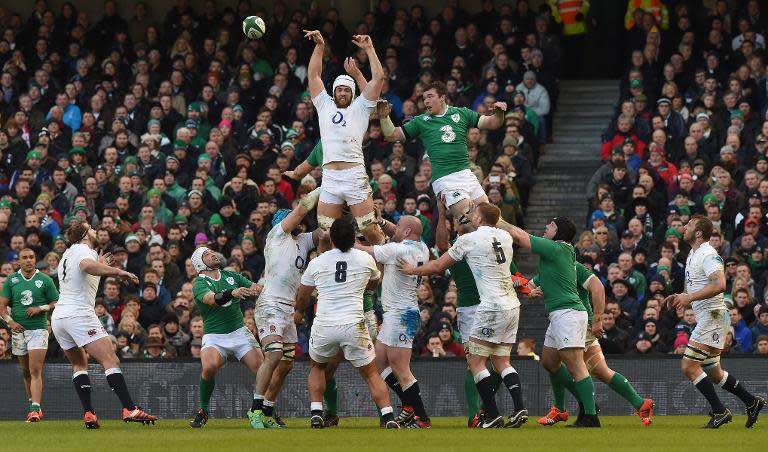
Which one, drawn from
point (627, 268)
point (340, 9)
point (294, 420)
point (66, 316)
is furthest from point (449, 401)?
point (340, 9)

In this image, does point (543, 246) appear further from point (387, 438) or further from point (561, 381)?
point (387, 438)

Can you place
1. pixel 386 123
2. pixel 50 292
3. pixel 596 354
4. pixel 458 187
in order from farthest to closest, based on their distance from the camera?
pixel 50 292
pixel 458 187
pixel 386 123
pixel 596 354

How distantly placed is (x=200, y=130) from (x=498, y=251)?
45.3ft

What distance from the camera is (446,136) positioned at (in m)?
21.1

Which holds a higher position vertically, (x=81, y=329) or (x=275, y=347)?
(x=81, y=329)

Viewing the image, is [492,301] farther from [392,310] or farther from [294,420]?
[294,420]

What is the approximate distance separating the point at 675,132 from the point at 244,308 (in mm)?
7836

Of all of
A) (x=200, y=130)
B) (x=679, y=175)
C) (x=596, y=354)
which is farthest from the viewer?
(x=200, y=130)

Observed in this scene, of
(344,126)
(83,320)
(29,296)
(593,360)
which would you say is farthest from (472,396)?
(29,296)

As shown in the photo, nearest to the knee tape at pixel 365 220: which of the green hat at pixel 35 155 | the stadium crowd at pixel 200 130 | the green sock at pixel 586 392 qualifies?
the green sock at pixel 586 392

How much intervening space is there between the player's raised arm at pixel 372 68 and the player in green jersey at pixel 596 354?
289cm

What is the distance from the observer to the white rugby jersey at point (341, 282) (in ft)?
61.1

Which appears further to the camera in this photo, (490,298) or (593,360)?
(593,360)

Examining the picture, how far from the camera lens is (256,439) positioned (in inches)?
696
